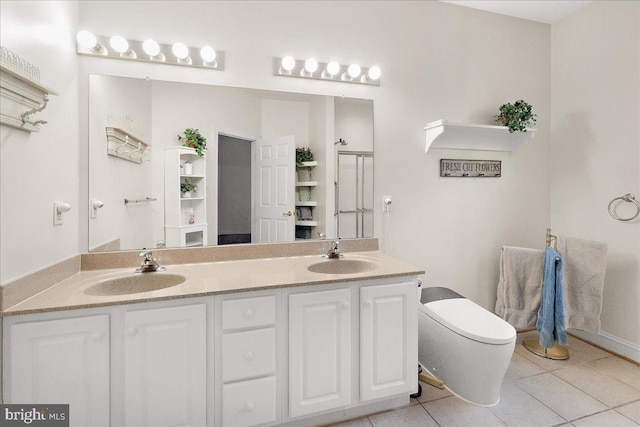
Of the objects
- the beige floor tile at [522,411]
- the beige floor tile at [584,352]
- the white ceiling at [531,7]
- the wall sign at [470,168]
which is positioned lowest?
the beige floor tile at [522,411]

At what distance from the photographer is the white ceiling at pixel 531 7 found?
253cm

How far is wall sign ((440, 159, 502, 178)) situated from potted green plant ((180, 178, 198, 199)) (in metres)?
1.81

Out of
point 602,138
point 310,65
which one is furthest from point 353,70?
point 602,138

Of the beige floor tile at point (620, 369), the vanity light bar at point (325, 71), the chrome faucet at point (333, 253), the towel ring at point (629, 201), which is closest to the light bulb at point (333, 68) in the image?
the vanity light bar at point (325, 71)

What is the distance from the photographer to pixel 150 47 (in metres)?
1.87

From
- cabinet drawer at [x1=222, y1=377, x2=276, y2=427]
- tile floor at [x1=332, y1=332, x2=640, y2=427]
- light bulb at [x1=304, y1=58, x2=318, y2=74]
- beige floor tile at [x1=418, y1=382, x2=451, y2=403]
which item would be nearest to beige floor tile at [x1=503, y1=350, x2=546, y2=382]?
tile floor at [x1=332, y1=332, x2=640, y2=427]

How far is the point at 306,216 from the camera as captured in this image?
2209 mm

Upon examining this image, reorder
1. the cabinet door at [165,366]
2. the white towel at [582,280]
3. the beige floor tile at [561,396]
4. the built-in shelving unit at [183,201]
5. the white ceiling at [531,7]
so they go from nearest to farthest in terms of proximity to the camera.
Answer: the cabinet door at [165,366] < the beige floor tile at [561,396] < the built-in shelving unit at [183,201] < the white towel at [582,280] < the white ceiling at [531,7]

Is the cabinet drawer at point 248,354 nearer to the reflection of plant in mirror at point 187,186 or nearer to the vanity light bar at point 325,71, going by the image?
the reflection of plant in mirror at point 187,186

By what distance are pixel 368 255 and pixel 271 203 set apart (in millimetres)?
740

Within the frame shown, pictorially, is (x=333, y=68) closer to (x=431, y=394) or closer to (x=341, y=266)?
(x=341, y=266)

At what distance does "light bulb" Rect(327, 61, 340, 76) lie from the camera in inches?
86.4

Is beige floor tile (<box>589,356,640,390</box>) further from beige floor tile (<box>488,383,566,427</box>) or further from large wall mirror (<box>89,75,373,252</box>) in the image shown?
large wall mirror (<box>89,75,373,252</box>)

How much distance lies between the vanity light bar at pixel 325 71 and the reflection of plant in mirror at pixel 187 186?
892 mm
